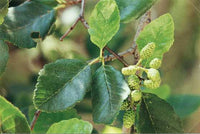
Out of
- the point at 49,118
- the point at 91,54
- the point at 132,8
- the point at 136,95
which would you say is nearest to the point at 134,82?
the point at 136,95

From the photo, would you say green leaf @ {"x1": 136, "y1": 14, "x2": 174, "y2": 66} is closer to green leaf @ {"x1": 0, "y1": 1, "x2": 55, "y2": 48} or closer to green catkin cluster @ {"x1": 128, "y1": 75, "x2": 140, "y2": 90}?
green catkin cluster @ {"x1": 128, "y1": 75, "x2": 140, "y2": 90}

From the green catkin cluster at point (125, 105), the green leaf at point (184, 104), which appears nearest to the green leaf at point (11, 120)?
the green catkin cluster at point (125, 105)

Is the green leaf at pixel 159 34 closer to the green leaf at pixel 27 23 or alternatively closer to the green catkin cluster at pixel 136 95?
the green catkin cluster at pixel 136 95

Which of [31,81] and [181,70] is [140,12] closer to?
[31,81]

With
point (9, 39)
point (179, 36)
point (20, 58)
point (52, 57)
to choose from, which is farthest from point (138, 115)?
point (179, 36)

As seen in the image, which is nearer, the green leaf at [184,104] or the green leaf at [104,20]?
the green leaf at [104,20]

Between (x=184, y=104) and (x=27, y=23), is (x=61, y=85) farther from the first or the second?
(x=184, y=104)
